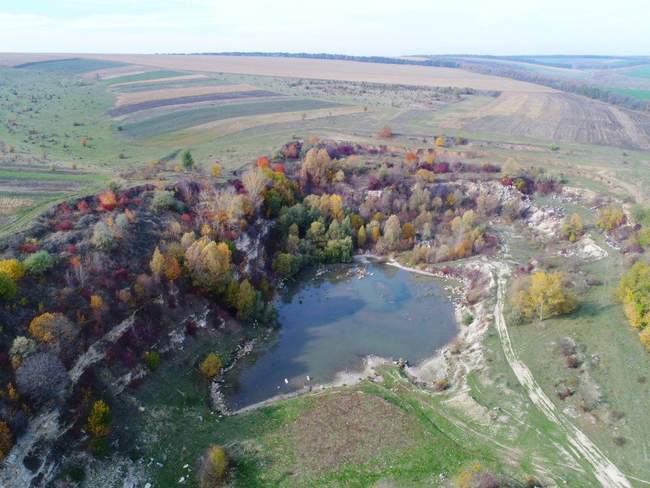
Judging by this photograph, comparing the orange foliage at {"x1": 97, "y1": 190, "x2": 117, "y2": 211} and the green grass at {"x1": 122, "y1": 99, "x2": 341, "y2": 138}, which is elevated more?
the orange foliage at {"x1": 97, "y1": 190, "x2": 117, "y2": 211}

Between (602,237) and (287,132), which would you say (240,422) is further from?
(287,132)

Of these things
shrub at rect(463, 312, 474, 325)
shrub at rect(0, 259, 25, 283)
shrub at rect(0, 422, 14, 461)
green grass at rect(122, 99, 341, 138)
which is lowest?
shrub at rect(463, 312, 474, 325)

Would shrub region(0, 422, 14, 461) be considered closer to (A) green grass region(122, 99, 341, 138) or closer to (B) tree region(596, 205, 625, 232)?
(A) green grass region(122, 99, 341, 138)

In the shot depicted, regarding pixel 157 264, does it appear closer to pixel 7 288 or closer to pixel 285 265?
pixel 7 288

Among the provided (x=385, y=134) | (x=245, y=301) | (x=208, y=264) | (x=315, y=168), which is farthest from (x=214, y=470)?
(x=385, y=134)

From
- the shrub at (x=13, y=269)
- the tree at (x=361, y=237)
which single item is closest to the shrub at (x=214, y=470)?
the shrub at (x=13, y=269)

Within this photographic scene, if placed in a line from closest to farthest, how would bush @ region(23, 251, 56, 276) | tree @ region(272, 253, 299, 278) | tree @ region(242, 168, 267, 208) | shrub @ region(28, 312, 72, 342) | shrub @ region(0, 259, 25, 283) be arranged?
shrub @ region(28, 312, 72, 342) → shrub @ region(0, 259, 25, 283) → bush @ region(23, 251, 56, 276) → tree @ region(272, 253, 299, 278) → tree @ region(242, 168, 267, 208)

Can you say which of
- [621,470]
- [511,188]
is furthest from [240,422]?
[511,188]

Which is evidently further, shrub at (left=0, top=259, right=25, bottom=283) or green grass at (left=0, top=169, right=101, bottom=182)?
green grass at (left=0, top=169, right=101, bottom=182)

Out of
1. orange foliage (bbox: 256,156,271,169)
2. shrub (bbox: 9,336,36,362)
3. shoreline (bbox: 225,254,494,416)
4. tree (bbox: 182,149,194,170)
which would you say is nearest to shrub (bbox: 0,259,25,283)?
shrub (bbox: 9,336,36,362)
